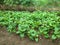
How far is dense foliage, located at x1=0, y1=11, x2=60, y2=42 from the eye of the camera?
21.6ft

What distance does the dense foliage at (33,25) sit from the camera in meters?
6.58

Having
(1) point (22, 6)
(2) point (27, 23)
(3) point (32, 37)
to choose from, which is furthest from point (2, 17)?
(1) point (22, 6)

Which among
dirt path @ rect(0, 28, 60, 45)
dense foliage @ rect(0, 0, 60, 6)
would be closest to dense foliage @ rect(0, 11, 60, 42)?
dirt path @ rect(0, 28, 60, 45)

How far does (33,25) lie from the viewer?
273 inches

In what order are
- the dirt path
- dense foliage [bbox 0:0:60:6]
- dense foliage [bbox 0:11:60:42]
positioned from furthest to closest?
1. dense foliage [bbox 0:0:60:6]
2. dense foliage [bbox 0:11:60:42]
3. the dirt path

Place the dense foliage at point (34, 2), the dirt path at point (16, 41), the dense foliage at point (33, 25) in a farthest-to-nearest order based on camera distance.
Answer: the dense foliage at point (34, 2) < the dense foliage at point (33, 25) < the dirt path at point (16, 41)

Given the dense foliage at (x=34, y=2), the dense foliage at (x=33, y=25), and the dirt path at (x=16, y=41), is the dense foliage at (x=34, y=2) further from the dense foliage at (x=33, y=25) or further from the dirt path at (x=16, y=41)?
the dirt path at (x=16, y=41)

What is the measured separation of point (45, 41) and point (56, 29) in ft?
1.92

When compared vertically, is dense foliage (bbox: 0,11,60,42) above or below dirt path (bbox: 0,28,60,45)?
above

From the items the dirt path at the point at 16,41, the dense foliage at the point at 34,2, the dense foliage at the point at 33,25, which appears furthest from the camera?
the dense foliage at the point at 34,2

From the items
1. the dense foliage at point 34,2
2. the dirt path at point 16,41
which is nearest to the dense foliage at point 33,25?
the dirt path at point 16,41

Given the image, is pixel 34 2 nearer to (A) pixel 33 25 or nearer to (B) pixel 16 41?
(A) pixel 33 25

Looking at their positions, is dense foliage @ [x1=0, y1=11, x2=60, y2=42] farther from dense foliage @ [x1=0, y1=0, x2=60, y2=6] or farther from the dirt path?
dense foliage @ [x1=0, y1=0, x2=60, y2=6]

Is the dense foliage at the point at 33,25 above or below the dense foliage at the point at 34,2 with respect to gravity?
above
